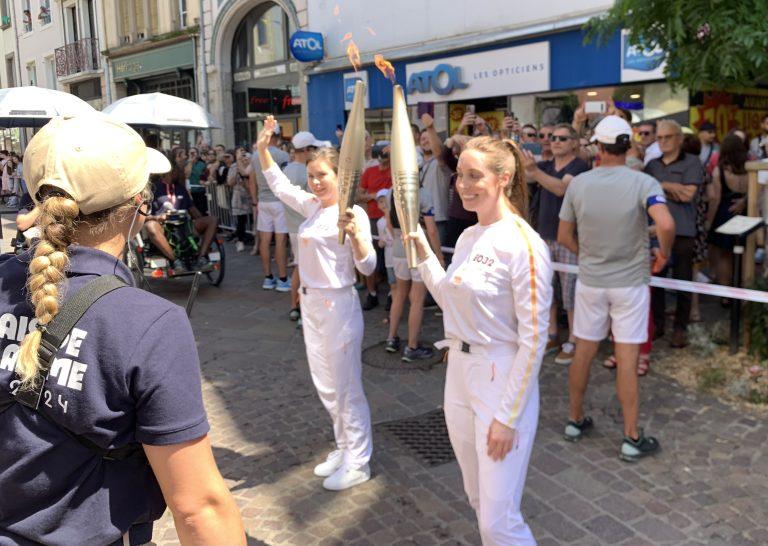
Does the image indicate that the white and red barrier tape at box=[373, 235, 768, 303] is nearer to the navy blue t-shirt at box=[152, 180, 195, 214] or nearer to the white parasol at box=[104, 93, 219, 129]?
the navy blue t-shirt at box=[152, 180, 195, 214]

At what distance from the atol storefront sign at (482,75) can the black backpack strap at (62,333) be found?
37.1ft

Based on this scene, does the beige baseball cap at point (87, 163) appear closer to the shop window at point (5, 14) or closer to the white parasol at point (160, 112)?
the white parasol at point (160, 112)

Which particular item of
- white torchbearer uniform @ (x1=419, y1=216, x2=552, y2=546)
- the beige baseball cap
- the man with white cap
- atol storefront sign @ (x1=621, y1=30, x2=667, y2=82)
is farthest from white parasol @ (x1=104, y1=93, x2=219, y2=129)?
the beige baseball cap

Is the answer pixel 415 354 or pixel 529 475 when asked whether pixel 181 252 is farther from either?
pixel 529 475

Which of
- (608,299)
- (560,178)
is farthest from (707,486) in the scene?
(560,178)

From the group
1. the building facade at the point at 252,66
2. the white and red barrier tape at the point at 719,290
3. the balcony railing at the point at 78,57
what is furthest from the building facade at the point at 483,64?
the balcony railing at the point at 78,57

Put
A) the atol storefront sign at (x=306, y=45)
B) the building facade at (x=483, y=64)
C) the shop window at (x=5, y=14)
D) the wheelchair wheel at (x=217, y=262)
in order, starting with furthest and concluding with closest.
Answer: the shop window at (x=5, y=14) → the atol storefront sign at (x=306, y=45) → the building facade at (x=483, y=64) → the wheelchair wheel at (x=217, y=262)

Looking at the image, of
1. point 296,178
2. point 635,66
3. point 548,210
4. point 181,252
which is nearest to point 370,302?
point 296,178

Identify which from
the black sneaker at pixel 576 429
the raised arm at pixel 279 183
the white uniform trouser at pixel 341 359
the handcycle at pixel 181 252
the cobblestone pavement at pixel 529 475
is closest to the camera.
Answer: the cobblestone pavement at pixel 529 475

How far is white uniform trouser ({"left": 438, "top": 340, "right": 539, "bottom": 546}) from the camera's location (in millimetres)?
2713

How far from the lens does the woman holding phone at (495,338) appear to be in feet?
8.79

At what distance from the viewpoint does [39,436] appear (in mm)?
1539

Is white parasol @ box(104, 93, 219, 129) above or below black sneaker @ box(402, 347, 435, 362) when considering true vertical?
above

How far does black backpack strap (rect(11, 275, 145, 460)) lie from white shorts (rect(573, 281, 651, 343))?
3.48m
